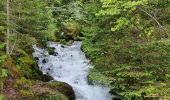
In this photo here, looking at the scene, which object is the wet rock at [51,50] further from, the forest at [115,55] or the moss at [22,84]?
the moss at [22,84]

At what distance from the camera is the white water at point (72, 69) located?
61.8 ft

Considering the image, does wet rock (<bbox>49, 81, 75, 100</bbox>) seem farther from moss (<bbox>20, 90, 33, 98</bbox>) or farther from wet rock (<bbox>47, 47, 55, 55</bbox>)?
wet rock (<bbox>47, 47, 55, 55</bbox>)

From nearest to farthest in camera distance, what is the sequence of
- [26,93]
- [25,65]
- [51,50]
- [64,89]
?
[26,93] → [64,89] → [25,65] → [51,50]

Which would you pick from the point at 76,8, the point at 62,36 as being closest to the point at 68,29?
the point at 62,36

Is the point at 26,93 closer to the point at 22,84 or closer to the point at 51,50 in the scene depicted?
the point at 22,84

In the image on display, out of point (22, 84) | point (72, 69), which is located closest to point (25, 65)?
point (22, 84)

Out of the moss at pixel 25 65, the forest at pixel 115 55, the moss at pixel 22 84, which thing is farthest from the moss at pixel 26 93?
the moss at pixel 25 65

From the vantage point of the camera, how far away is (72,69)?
23031 mm

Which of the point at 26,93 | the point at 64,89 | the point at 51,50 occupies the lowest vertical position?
the point at 51,50

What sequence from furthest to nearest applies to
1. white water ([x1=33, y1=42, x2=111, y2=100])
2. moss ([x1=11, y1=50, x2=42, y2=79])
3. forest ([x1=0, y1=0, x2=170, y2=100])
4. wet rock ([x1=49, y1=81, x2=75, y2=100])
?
white water ([x1=33, y1=42, x2=111, y2=100]) → moss ([x1=11, y1=50, x2=42, y2=79]) → wet rock ([x1=49, y1=81, x2=75, y2=100]) → forest ([x1=0, y1=0, x2=170, y2=100])

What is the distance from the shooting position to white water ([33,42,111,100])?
1884cm

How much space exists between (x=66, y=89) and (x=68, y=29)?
15371mm

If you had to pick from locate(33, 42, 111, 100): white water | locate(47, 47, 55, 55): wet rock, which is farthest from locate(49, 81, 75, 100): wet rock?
locate(47, 47, 55, 55): wet rock

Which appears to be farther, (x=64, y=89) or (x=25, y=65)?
(x=25, y=65)
